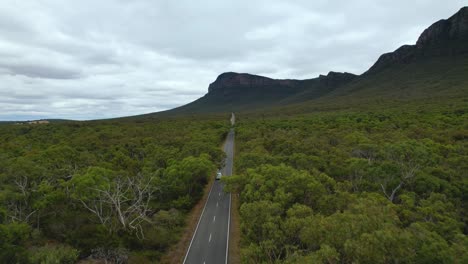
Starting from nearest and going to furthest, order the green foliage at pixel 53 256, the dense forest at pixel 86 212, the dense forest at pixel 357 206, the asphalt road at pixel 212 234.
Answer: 1. the dense forest at pixel 357 206
2. the green foliage at pixel 53 256
3. the dense forest at pixel 86 212
4. the asphalt road at pixel 212 234

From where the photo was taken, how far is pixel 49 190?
31.7 metres

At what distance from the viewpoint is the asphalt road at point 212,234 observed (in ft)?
86.2

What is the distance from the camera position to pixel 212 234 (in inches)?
1214

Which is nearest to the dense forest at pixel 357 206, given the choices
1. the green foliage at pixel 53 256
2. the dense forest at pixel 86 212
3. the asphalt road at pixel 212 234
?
the asphalt road at pixel 212 234

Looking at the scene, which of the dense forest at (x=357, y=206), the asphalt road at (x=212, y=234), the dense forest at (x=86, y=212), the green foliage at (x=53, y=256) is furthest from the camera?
the asphalt road at (x=212, y=234)

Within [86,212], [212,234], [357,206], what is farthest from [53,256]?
[357,206]

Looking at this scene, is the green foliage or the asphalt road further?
the asphalt road

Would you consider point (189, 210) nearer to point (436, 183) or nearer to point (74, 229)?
point (74, 229)

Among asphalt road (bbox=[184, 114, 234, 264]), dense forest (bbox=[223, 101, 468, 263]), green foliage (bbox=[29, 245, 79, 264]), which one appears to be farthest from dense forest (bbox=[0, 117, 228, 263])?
dense forest (bbox=[223, 101, 468, 263])

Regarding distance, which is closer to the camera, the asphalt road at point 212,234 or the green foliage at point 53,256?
the green foliage at point 53,256

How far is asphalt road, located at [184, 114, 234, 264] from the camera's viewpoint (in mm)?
26284

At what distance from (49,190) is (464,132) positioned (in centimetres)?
7652

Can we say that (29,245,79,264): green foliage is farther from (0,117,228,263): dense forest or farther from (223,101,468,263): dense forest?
(223,101,468,263): dense forest

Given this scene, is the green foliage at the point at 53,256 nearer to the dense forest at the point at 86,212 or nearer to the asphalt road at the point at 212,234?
the dense forest at the point at 86,212
